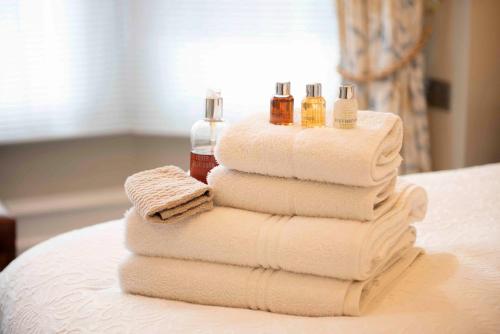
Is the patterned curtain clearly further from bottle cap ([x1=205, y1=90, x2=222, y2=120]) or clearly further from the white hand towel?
the white hand towel

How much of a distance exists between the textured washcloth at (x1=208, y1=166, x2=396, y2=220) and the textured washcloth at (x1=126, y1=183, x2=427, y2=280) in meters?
0.01

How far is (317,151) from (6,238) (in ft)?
4.39

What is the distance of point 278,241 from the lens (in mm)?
1251

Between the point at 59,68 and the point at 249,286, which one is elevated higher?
the point at 59,68

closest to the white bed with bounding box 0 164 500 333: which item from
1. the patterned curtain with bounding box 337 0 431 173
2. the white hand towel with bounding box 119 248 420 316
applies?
the white hand towel with bounding box 119 248 420 316

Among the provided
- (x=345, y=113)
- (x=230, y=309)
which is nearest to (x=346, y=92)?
(x=345, y=113)

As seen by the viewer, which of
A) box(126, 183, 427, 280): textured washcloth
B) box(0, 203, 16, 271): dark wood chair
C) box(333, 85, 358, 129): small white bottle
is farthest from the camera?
box(0, 203, 16, 271): dark wood chair

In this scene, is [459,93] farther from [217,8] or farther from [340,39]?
[217,8]

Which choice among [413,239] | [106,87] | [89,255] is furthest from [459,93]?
[89,255]

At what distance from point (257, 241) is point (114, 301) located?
0.27m

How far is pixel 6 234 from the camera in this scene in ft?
7.53

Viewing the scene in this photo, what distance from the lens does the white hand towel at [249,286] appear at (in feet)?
4.07

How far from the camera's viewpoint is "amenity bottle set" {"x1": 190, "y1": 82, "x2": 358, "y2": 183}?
52.6 inches

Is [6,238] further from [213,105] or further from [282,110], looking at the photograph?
[282,110]
